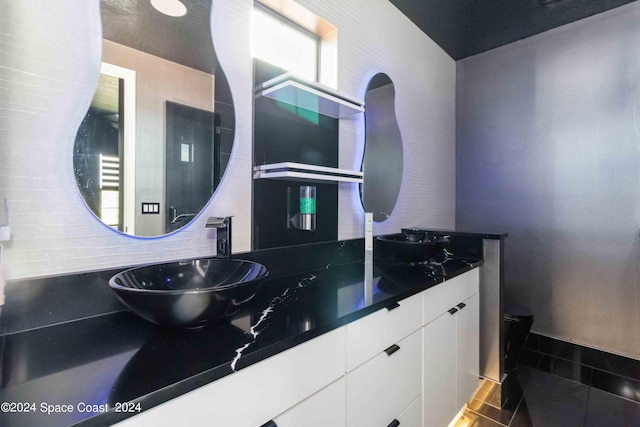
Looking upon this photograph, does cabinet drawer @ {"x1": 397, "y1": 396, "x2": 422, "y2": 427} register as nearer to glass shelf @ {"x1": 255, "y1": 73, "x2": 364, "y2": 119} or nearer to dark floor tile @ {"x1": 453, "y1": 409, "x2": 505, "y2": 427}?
dark floor tile @ {"x1": 453, "y1": 409, "x2": 505, "y2": 427}

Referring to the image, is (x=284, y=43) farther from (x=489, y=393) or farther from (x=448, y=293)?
(x=489, y=393)

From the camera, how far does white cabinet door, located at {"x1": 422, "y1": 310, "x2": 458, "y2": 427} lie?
1467 mm

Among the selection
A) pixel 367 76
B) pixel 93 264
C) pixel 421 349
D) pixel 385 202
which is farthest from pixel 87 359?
pixel 367 76

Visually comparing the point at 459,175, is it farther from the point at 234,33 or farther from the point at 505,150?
the point at 234,33

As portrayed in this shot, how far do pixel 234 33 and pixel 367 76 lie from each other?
3.36 feet

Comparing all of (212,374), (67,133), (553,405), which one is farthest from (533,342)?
(67,133)

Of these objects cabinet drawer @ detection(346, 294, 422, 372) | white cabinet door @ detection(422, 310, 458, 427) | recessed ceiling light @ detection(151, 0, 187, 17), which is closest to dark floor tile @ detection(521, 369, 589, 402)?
white cabinet door @ detection(422, 310, 458, 427)

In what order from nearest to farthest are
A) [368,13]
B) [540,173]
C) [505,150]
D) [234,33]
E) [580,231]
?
[234,33] → [368,13] → [580,231] → [540,173] → [505,150]

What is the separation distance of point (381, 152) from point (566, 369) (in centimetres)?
224

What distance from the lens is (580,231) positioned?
2.46 meters

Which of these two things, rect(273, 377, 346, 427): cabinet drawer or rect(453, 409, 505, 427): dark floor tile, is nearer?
rect(273, 377, 346, 427): cabinet drawer

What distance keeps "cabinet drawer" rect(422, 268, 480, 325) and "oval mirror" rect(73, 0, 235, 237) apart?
1122mm

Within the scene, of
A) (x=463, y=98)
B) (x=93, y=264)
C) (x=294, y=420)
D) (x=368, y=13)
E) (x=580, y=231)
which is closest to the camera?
(x=294, y=420)

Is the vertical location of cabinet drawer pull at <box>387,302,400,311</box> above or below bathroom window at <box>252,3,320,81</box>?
below
